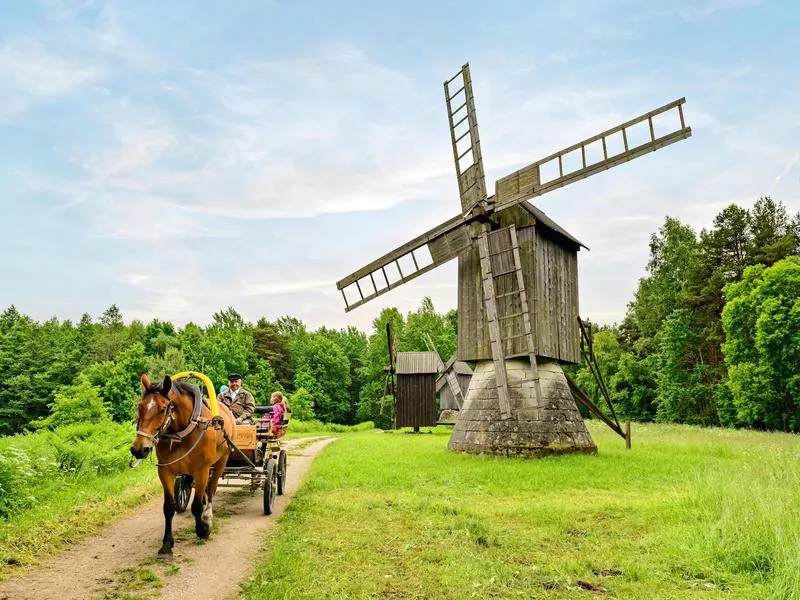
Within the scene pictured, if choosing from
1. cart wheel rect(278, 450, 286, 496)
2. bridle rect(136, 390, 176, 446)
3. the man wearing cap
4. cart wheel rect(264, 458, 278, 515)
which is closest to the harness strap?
bridle rect(136, 390, 176, 446)

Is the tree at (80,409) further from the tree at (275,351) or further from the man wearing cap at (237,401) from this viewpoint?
the tree at (275,351)

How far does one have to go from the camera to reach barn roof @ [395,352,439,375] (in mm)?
38312

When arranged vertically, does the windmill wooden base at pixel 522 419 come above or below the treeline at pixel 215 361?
below

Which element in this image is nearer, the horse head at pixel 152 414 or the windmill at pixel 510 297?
the horse head at pixel 152 414

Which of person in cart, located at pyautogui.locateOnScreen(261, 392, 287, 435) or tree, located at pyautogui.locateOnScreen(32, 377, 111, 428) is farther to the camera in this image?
tree, located at pyautogui.locateOnScreen(32, 377, 111, 428)

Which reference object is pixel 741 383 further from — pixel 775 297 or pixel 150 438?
pixel 150 438

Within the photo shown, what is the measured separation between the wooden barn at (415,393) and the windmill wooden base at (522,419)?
1933 centimetres

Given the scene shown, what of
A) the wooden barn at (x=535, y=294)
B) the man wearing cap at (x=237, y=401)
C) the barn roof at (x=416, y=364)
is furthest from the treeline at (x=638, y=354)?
the man wearing cap at (x=237, y=401)

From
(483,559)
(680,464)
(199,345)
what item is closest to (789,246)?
(680,464)

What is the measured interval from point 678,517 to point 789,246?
3547 centimetres

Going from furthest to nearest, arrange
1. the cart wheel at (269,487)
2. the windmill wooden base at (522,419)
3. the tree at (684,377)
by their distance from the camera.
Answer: the tree at (684,377)
the windmill wooden base at (522,419)
the cart wheel at (269,487)

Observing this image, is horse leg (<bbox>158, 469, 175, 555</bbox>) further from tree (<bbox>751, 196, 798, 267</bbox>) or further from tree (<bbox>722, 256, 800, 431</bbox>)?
tree (<bbox>751, 196, 798, 267</bbox>)

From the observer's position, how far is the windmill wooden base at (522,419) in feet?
56.5

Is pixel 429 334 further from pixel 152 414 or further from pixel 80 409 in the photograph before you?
pixel 152 414
